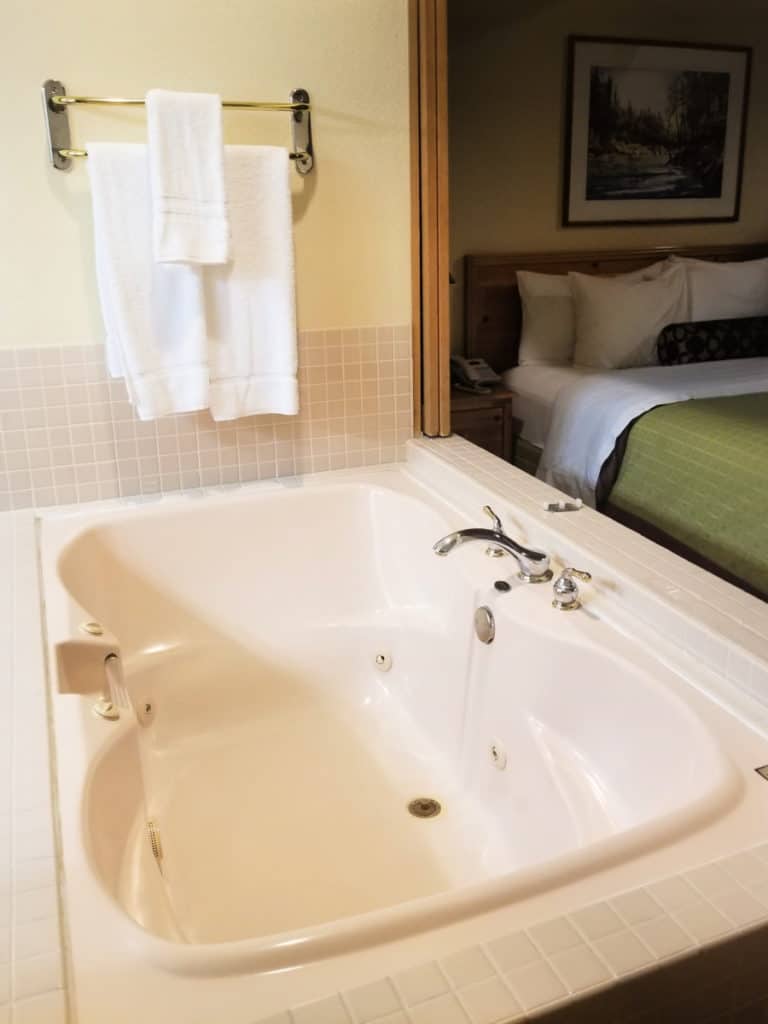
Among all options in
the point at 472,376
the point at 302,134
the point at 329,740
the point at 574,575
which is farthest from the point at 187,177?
the point at 472,376

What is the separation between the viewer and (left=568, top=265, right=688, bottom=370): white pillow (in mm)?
3889

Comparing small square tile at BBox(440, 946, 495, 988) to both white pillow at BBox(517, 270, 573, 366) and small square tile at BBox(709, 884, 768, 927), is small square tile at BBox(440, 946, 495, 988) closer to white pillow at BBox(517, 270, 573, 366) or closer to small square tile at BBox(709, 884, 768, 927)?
small square tile at BBox(709, 884, 768, 927)

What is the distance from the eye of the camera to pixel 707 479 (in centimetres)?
271

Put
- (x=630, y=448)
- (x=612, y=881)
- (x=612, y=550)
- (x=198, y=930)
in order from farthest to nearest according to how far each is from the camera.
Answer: (x=630, y=448), (x=612, y=550), (x=198, y=930), (x=612, y=881)

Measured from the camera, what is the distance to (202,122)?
6.39 ft

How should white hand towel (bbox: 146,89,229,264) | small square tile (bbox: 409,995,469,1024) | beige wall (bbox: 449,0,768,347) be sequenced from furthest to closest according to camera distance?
beige wall (bbox: 449,0,768,347) → white hand towel (bbox: 146,89,229,264) → small square tile (bbox: 409,995,469,1024)

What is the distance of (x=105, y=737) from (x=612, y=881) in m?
0.74

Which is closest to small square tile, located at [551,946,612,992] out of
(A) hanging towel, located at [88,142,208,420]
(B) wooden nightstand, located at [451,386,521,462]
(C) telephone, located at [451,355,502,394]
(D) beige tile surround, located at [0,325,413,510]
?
(A) hanging towel, located at [88,142,208,420]

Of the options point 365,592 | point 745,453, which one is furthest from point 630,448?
point 365,592

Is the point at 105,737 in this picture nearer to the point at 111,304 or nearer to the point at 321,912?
the point at 321,912

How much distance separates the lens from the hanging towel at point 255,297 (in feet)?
6.79

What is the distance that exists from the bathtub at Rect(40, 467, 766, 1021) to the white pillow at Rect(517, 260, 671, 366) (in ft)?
6.00

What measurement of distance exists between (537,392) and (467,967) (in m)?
3.12

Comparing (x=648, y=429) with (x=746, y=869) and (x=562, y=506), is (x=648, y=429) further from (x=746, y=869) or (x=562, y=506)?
(x=746, y=869)
